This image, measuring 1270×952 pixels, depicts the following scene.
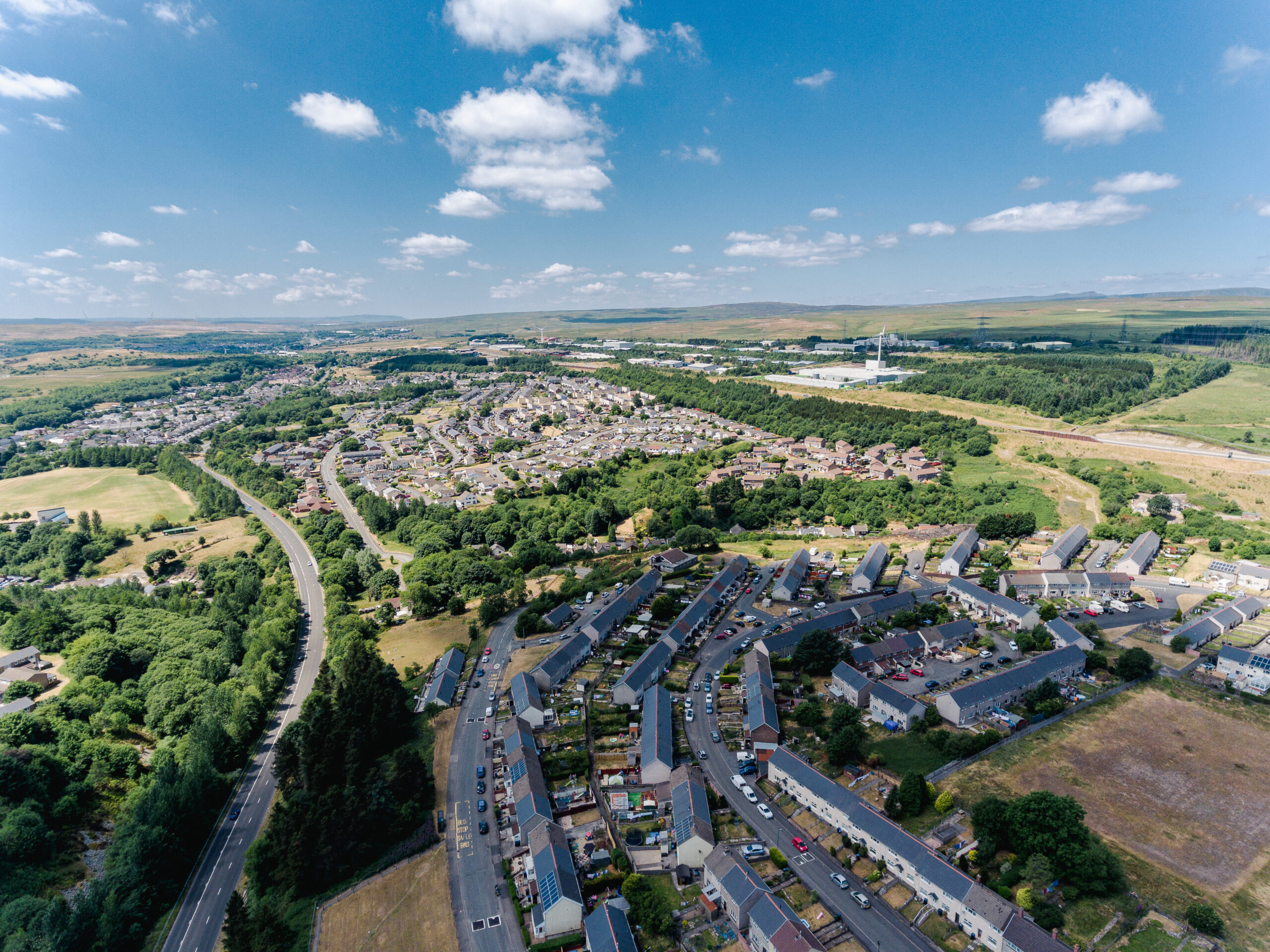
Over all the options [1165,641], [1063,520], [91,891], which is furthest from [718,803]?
[1063,520]

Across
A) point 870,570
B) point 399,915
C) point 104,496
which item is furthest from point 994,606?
point 104,496

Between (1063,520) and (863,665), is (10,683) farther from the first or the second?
(1063,520)

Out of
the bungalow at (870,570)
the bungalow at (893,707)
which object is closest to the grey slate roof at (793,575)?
the bungalow at (870,570)

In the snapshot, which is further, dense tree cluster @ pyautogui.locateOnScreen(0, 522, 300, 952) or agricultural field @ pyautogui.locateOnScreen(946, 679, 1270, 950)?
dense tree cluster @ pyautogui.locateOnScreen(0, 522, 300, 952)

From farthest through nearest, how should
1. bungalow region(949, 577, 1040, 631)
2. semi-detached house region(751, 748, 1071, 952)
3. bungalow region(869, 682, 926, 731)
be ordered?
bungalow region(949, 577, 1040, 631) → bungalow region(869, 682, 926, 731) → semi-detached house region(751, 748, 1071, 952)

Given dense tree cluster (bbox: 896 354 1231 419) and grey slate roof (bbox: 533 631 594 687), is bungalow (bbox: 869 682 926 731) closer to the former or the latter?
grey slate roof (bbox: 533 631 594 687)

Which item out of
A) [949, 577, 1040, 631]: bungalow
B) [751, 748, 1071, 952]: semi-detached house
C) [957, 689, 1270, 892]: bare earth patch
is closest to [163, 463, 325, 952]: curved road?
[751, 748, 1071, 952]: semi-detached house
